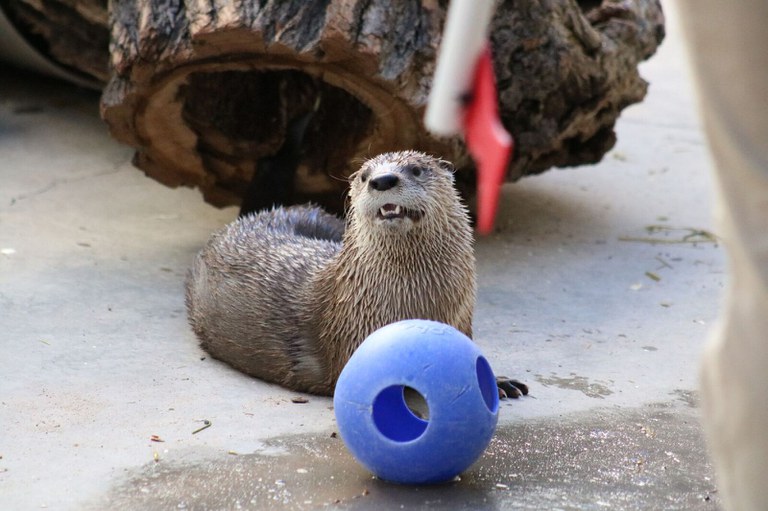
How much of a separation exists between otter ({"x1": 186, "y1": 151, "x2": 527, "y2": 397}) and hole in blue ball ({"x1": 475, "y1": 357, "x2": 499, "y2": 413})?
22.7 inches

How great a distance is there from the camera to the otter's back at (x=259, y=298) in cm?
393

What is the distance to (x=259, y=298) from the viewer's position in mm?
4020

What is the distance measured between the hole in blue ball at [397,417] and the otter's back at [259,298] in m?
0.68

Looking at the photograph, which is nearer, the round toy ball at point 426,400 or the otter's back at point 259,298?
the round toy ball at point 426,400

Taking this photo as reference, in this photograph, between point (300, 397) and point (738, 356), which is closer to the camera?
point (738, 356)

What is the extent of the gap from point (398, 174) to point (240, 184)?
1.86m

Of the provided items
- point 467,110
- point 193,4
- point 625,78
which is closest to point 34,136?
point 193,4

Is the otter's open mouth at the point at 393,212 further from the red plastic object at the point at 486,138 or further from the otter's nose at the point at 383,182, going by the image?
the red plastic object at the point at 486,138

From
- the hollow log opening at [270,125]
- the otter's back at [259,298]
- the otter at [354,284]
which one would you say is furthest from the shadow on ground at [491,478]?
the hollow log opening at [270,125]

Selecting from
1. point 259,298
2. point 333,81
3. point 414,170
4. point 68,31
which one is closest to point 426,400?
point 414,170

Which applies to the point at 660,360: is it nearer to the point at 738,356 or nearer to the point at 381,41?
the point at 381,41

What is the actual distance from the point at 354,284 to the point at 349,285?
0.02 m

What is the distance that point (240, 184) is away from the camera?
5355 mm

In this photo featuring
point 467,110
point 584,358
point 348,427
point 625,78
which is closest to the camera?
point 467,110
